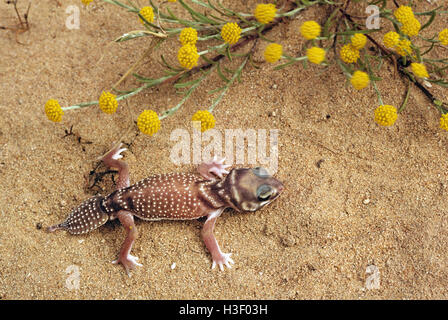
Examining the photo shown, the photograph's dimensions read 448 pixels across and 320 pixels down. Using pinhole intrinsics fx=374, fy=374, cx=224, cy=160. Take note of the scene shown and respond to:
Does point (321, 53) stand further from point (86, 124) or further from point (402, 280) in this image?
point (86, 124)

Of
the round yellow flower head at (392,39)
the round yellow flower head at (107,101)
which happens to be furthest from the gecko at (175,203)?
the round yellow flower head at (392,39)

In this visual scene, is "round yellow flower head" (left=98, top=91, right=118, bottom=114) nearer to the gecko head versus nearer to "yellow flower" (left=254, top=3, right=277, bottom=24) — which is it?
the gecko head

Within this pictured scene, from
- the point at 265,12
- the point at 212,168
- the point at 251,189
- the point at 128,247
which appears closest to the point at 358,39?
the point at 265,12

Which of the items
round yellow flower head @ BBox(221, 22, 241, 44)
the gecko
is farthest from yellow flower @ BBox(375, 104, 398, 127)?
round yellow flower head @ BBox(221, 22, 241, 44)

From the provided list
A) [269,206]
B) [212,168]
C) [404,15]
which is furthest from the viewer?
[212,168]

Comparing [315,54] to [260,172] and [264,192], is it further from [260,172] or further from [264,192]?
[264,192]

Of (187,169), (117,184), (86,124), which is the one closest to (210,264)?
(187,169)

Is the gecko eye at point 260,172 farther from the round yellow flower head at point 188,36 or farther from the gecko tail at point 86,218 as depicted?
the gecko tail at point 86,218
